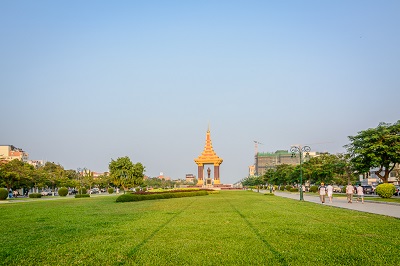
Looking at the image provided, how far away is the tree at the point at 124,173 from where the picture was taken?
54.9 m

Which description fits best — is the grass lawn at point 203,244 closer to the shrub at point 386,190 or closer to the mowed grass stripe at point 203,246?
the mowed grass stripe at point 203,246

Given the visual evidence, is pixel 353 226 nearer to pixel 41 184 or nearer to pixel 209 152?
pixel 41 184

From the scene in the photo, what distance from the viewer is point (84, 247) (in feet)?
28.1

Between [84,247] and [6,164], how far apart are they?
53.0 metres

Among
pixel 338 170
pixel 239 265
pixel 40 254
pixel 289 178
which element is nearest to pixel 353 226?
pixel 239 265

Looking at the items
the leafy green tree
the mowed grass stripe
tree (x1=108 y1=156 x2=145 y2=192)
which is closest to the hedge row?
tree (x1=108 y1=156 x2=145 y2=192)

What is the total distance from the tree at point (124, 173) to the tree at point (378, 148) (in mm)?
32224

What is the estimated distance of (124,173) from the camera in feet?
181

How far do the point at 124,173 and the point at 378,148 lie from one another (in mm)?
35570

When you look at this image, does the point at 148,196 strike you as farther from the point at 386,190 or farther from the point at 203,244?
the point at 203,244

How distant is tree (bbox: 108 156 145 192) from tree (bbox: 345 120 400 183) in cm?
3222

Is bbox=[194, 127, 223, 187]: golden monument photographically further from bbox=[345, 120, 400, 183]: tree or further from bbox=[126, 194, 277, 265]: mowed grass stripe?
bbox=[126, 194, 277, 265]: mowed grass stripe

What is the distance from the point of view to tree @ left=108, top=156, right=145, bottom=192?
5491cm

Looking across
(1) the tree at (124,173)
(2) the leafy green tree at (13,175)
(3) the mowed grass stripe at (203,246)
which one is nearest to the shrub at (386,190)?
(3) the mowed grass stripe at (203,246)
